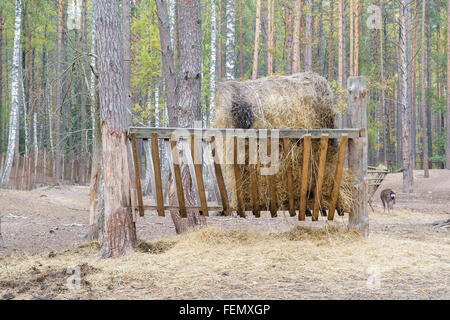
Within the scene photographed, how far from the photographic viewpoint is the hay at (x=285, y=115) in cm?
740

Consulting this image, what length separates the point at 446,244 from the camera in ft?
26.7

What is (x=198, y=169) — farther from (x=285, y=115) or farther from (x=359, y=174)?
(x=359, y=174)

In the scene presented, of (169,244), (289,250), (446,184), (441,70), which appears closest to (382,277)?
(289,250)

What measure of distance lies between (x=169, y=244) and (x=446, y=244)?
15.5ft

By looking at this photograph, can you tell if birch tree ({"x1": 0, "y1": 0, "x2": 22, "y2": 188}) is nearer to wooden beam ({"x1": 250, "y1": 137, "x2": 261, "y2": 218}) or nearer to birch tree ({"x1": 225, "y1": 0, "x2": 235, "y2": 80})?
birch tree ({"x1": 225, "y1": 0, "x2": 235, "y2": 80})

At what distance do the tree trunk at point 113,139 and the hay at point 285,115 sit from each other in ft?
5.23

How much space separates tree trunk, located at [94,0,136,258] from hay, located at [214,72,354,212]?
1.60 m

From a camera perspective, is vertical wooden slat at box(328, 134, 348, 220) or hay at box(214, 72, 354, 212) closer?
vertical wooden slat at box(328, 134, 348, 220)

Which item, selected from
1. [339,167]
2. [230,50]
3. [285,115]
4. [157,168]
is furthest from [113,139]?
[230,50]

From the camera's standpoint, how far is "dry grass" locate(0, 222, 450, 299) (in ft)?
17.1

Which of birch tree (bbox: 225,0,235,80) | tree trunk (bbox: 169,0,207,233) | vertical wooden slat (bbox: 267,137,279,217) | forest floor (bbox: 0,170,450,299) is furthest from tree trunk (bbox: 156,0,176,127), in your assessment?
birch tree (bbox: 225,0,235,80)

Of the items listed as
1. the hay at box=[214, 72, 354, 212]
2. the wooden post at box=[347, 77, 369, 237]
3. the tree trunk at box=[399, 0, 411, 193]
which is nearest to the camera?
the hay at box=[214, 72, 354, 212]

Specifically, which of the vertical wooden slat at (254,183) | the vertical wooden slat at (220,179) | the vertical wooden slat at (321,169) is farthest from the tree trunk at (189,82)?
the vertical wooden slat at (321,169)

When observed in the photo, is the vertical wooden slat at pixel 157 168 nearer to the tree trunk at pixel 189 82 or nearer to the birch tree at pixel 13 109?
the tree trunk at pixel 189 82
